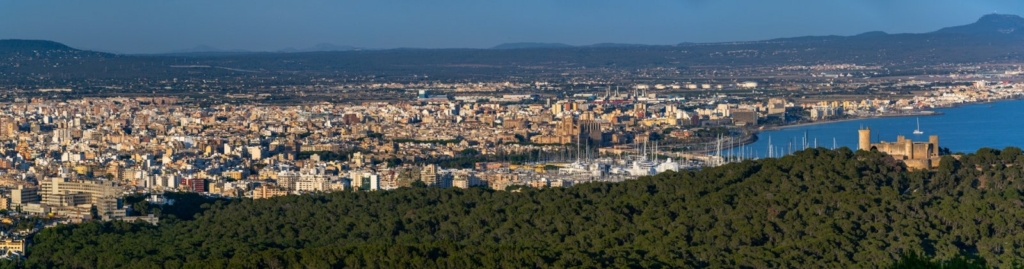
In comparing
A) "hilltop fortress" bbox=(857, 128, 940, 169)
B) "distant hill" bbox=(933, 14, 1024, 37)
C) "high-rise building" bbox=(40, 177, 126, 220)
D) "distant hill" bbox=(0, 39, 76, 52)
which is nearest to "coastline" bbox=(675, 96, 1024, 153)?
"high-rise building" bbox=(40, 177, 126, 220)

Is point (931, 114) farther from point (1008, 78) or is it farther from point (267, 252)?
point (267, 252)

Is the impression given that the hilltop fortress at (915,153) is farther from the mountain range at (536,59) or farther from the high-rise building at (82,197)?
the mountain range at (536,59)

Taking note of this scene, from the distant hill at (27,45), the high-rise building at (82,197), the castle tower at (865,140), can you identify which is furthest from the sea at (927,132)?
the distant hill at (27,45)

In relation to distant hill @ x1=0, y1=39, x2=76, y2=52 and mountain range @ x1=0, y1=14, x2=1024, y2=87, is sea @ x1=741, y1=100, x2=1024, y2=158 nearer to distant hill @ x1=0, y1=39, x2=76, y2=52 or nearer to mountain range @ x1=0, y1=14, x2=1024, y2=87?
mountain range @ x1=0, y1=14, x2=1024, y2=87

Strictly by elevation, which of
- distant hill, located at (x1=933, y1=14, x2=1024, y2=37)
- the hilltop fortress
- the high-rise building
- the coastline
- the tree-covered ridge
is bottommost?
the coastline

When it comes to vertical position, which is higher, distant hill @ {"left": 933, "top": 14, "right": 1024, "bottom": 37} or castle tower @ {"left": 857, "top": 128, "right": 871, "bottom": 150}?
distant hill @ {"left": 933, "top": 14, "right": 1024, "bottom": 37}
